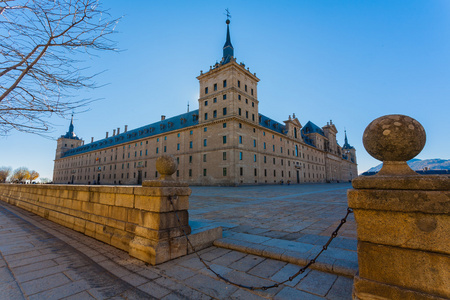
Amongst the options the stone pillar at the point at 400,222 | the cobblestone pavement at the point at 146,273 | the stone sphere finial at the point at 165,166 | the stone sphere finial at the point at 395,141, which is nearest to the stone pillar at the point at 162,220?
the stone sphere finial at the point at 165,166

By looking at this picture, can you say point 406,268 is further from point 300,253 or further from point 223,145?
point 223,145

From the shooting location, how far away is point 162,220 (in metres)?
3.75

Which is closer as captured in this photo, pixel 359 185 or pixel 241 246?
pixel 359 185

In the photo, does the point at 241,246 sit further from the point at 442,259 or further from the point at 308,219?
the point at 308,219

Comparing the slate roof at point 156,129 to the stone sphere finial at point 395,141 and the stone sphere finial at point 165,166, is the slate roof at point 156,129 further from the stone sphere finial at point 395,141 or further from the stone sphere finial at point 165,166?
the stone sphere finial at point 395,141

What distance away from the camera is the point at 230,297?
2494 mm

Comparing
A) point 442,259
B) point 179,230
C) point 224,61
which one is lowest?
point 179,230

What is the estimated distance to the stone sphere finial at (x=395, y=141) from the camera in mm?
1965

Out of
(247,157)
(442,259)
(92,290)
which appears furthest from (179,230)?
(247,157)

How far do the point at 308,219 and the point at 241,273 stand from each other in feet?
14.2

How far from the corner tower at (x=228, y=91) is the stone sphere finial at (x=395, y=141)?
1205 inches

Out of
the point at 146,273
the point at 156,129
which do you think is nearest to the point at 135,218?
the point at 146,273

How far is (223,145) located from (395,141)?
31.1 meters

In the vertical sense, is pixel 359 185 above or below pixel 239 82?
below
